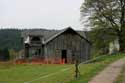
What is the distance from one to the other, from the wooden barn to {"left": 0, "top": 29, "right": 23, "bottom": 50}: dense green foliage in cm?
3109

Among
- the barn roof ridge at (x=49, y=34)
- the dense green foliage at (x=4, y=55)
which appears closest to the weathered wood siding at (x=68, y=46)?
the barn roof ridge at (x=49, y=34)

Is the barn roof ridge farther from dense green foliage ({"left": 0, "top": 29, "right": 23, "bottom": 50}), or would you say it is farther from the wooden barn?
dense green foliage ({"left": 0, "top": 29, "right": 23, "bottom": 50})

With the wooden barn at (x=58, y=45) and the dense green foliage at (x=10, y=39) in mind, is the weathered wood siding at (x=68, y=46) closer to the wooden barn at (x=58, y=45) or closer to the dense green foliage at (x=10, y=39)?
the wooden barn at (x=58, y=45)

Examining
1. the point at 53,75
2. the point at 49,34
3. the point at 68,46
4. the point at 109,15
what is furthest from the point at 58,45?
the point at 53,75

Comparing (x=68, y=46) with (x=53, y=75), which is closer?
(x=53, y=75)

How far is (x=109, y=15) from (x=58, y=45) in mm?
11156

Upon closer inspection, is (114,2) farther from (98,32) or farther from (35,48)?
(35,48)

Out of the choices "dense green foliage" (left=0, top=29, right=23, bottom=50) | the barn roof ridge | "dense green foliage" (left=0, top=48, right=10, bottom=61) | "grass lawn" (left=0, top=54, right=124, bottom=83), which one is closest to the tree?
the barn roof ridge

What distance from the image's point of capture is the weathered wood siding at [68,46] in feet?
227

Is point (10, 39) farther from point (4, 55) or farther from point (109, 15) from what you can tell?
point (109, 15)

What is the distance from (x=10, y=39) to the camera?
112 metres

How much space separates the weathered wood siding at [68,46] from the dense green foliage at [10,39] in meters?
32.5

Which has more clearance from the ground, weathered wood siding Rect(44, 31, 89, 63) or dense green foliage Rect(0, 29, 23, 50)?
dense green foliage Rect(0, 29, 23, 50)

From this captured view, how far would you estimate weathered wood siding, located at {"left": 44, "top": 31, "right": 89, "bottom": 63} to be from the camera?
2724 inches
